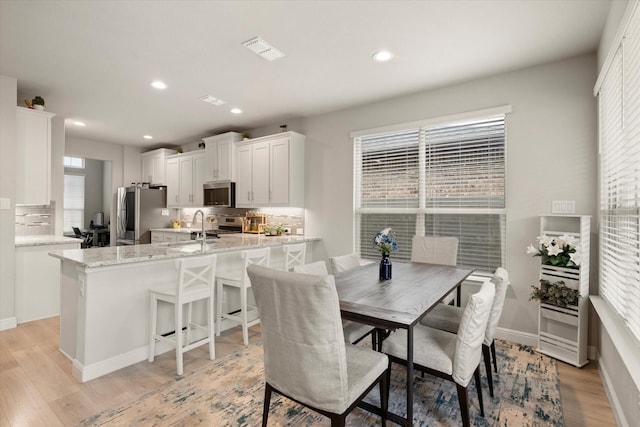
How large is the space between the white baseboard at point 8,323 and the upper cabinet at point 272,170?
2.98 m

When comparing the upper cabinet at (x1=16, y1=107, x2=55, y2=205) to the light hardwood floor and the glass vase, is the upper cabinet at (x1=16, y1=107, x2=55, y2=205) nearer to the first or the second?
the light hardwood floor

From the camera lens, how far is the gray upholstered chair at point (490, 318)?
1.90m

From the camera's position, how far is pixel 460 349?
1.63 m

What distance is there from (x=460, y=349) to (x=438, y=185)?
2308 mm

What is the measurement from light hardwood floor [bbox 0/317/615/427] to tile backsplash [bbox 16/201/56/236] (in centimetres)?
231

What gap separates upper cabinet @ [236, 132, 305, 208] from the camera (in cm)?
452

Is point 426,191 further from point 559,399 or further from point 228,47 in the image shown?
point 228,47

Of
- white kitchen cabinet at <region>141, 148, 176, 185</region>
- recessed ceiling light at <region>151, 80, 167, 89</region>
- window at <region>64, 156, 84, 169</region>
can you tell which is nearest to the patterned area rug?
recessed ceiling light at <region>151, 80, 167, 89</region>

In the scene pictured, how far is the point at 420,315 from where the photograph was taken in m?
1.60

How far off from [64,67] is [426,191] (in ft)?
13.0

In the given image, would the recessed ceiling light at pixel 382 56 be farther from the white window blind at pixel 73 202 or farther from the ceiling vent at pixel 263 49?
the white window blind at pixel 73 202

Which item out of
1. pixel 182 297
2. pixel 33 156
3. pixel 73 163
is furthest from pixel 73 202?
pixel 182 297

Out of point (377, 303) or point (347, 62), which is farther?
point (347, 62)

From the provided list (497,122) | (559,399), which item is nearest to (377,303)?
(559,399)
